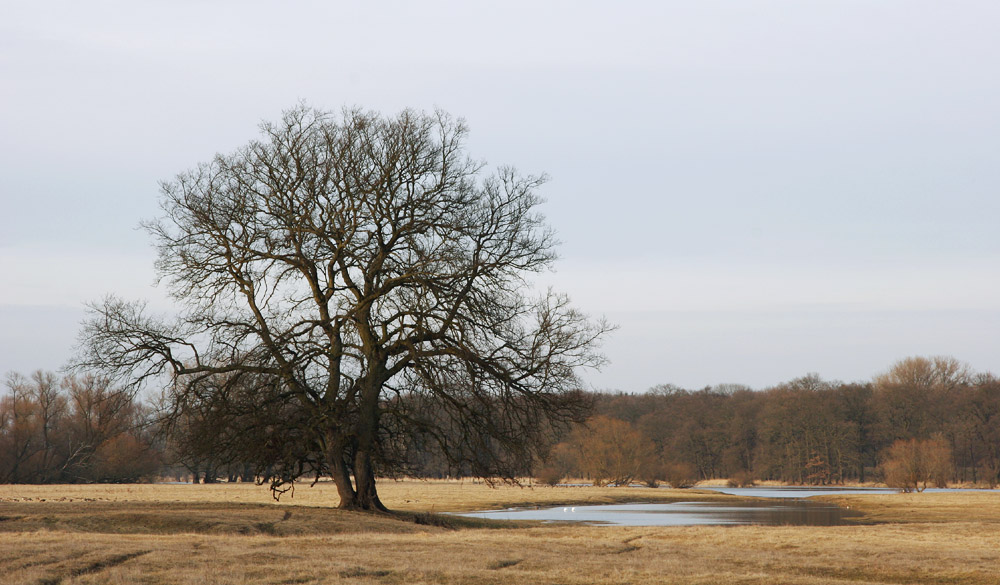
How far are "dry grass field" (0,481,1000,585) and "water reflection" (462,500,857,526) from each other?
27.1 ft

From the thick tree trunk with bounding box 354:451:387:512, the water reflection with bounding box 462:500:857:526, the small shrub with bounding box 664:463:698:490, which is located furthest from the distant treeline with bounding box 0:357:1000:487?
the thick tree trunk with bounding box 354:451:387:512

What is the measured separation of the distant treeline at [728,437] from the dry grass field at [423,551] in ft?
105

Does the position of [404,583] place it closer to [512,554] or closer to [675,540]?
[512,554]

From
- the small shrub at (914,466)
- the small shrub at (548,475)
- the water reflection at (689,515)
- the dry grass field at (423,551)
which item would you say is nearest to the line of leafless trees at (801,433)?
the small shrub at (548,475)

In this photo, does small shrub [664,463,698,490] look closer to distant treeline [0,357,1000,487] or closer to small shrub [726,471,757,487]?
distant treeline [0,357,1000,487]

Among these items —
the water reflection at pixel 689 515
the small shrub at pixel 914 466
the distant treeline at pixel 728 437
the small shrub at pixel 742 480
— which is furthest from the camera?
the small shrub at pixel 742 480

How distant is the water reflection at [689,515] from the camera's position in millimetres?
37688

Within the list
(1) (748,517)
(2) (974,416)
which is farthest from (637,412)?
(1) (748,517)

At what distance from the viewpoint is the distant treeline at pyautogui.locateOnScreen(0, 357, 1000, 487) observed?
3056 inches

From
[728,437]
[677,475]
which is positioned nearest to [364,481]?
[677,475]

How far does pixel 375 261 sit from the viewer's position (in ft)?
90.1

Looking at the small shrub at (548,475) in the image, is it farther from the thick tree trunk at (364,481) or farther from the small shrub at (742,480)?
the thick tree trunk at (364,481)

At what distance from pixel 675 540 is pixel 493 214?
36.1ft

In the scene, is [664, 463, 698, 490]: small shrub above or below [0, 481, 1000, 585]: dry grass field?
below
